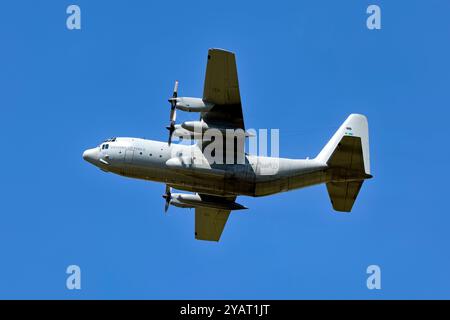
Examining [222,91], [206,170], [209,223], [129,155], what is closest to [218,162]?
[206,170]

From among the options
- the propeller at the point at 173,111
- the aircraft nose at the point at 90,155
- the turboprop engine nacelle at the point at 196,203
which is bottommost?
the turboprop engine nacelle at the point at 196,203

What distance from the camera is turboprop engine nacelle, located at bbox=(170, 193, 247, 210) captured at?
31.7 metres

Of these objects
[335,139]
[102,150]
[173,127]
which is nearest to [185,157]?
[173,127]

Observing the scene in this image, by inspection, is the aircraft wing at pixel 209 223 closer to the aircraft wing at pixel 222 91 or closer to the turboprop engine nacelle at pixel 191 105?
the aircraft wing at pixel 222 91

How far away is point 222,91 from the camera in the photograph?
93.0 ft

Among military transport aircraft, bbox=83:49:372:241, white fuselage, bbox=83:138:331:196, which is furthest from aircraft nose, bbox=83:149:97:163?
white fuselage, bbox=83:138:331:196

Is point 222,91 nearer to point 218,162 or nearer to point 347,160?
point 218,162

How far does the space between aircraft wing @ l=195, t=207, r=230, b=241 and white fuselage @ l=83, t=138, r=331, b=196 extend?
3143mm

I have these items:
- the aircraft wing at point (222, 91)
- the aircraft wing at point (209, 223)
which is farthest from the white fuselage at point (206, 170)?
the aircraft wing at point (209, 223)

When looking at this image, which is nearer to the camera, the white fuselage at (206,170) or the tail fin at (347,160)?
the white fuselage at (206,170)

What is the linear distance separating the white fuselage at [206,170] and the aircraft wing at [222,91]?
1.43m

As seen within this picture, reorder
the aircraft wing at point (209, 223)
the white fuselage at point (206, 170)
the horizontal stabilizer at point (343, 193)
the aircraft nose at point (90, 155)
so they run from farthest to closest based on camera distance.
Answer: the aircraft wing at point (209, 223) → the horizontal stabilizer at point (343, 193) → the aircraft nose at point (90, 155) → the white fuselage at point (206, 170)

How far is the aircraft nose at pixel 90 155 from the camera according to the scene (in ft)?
99.1

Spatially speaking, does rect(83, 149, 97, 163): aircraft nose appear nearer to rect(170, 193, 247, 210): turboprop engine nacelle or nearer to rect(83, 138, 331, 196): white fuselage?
rect(83, 138, 331, 196): white fuselage
